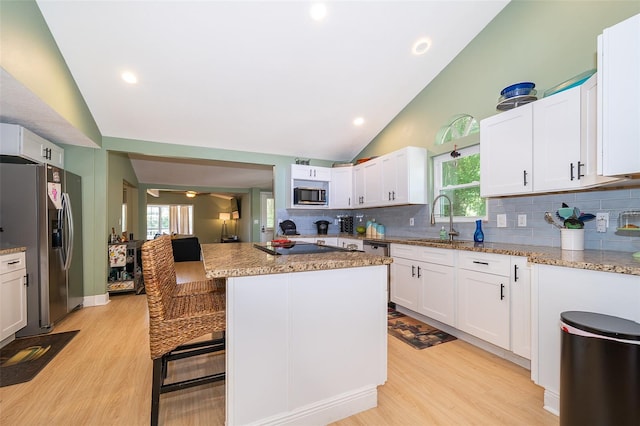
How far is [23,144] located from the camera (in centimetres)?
275

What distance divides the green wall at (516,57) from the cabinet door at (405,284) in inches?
63.7

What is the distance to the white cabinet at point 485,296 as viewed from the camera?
2.21m

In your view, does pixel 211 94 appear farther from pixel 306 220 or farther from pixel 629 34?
pixel 629 34

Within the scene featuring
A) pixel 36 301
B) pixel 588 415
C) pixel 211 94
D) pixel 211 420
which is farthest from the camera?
pixel 211 94

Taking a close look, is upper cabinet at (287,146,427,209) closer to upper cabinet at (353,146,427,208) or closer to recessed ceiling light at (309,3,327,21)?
upper cabinet at (353,146,427,208)

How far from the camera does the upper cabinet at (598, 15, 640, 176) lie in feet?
4.66

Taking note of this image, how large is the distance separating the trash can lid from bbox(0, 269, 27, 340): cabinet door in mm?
4139

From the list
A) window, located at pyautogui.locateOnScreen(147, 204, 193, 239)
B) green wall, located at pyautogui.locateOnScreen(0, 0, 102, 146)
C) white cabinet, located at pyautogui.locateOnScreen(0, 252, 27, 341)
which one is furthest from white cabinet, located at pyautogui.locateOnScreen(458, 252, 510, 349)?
window, located at pyautogui.locateOnScreen(147, 204, 193, 239)

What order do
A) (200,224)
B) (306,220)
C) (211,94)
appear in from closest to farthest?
1. (211,94)
2. (306,220)
3. (200,224)

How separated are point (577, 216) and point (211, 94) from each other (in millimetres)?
3810

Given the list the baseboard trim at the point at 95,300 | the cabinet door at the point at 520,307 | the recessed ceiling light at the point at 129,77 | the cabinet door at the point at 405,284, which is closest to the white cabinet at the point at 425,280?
the cabinet door at the point at 405,284

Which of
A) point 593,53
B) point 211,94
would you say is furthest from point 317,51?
point 593,53

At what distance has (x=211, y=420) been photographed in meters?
1.61

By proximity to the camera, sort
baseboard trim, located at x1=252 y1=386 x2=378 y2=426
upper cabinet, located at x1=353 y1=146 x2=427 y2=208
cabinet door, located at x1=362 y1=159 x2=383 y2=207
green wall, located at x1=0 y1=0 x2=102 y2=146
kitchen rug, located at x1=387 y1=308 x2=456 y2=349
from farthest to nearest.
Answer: cabinet door, located at x1=362 y1=159 x2=383 y2=207
upper cabinet, located at x1=353 y1=146 x2=427 y2=208
kitchen rug, located at x1=387 y1=308 x2=456 y2=349
green wall, located at x1=0 y1=0 x2=102 y2=146
baseboard trim, located at x1=252 y1=386 x2=378 y2=426
